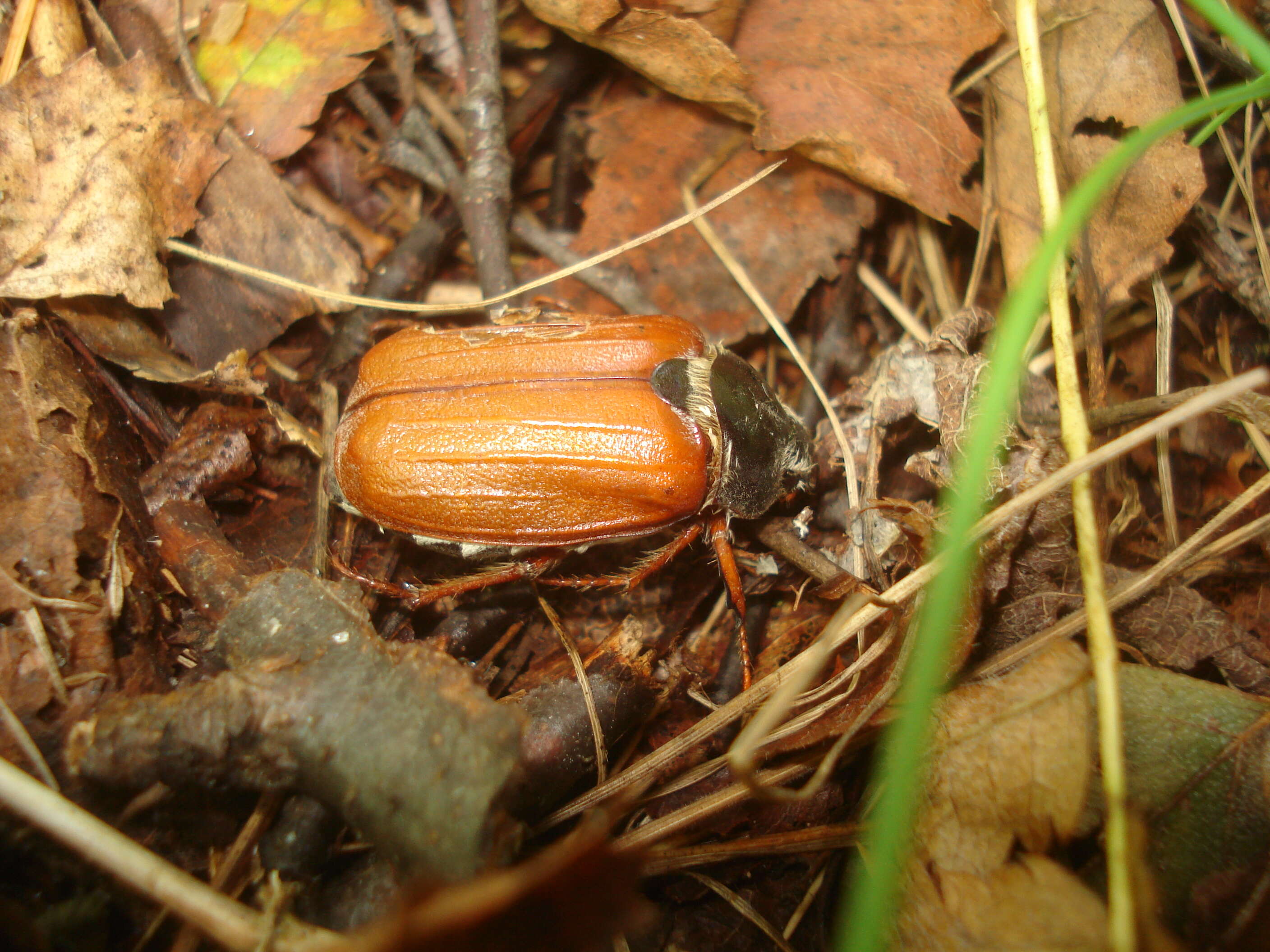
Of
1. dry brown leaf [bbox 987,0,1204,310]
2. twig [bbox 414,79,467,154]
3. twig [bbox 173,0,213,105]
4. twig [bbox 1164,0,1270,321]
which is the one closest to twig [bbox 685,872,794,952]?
dry brown leaf [bbox 987,0,1204,310]

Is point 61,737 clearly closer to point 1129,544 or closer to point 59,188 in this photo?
point 59,188

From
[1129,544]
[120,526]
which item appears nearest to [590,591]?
[120,526]

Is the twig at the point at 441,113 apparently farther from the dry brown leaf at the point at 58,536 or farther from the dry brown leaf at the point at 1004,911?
the dry brown leaf at the point at 1004,911

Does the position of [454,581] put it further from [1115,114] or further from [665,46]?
[1115,114]

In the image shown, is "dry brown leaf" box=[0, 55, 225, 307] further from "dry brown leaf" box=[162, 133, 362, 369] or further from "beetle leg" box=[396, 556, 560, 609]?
"beetle leg" box=[396, 556, 560, 609]

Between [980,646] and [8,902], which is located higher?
[980,646]

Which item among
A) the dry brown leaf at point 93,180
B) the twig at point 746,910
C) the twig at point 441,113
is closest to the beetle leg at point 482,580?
the twig at point 746,910

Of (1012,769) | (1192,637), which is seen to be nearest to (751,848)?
(1012,769)
